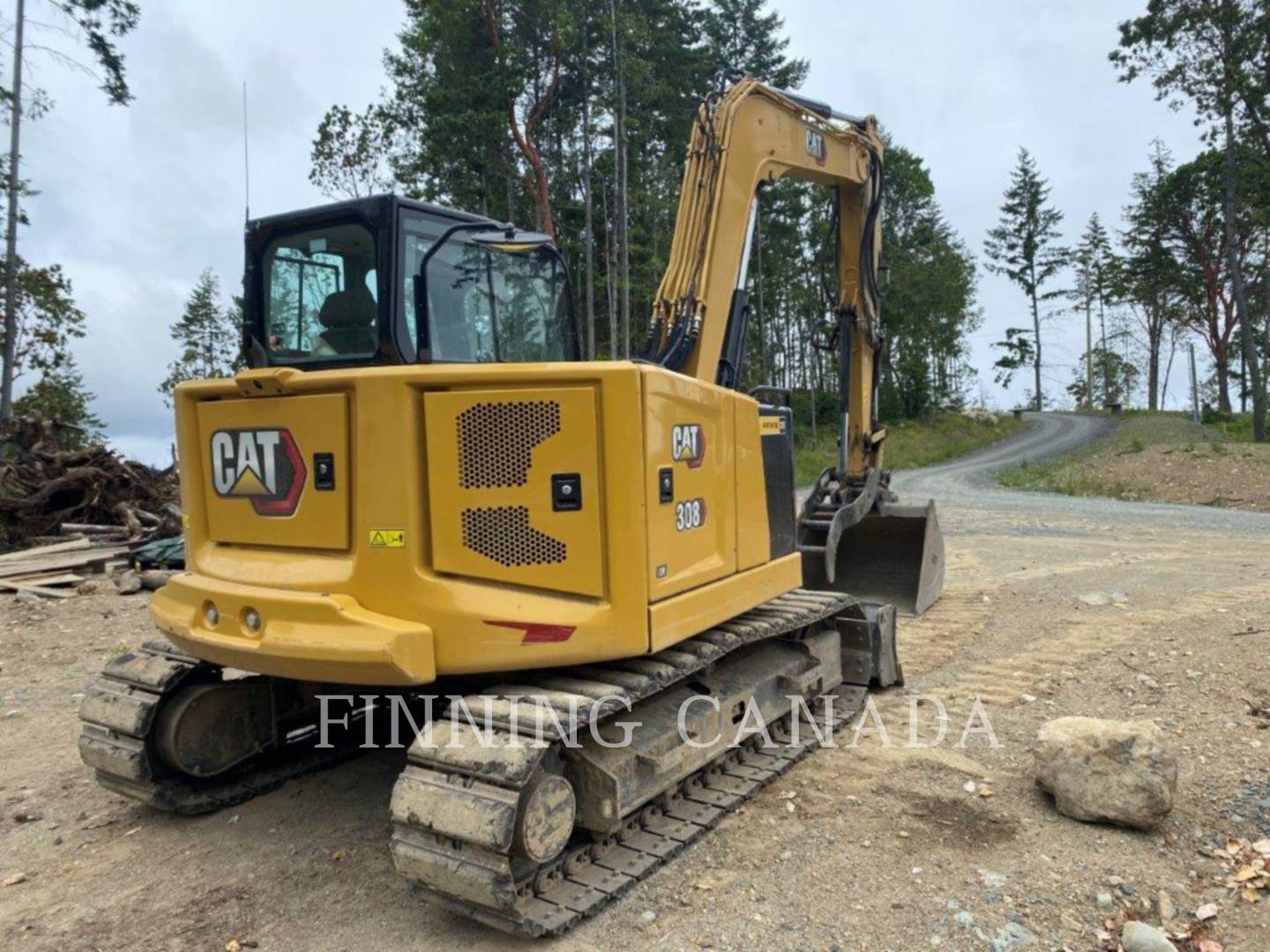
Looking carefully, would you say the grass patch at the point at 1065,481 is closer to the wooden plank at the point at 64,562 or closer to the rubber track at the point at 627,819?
the rubber track at the point at 627,819

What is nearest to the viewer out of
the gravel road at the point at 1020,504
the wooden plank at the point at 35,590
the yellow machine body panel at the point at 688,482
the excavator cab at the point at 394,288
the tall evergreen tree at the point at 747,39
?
the yellow machine body panel at the point at 688,482

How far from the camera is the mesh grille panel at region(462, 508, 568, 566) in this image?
3.44 m

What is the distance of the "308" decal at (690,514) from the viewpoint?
3.80m

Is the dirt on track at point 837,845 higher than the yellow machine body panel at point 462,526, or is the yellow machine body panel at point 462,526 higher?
the yellow machine body panel at point 462,526

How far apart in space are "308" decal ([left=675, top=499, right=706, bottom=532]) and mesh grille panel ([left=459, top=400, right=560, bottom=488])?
2.27 ft

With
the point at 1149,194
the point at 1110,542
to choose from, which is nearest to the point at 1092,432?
the point at 1149,194

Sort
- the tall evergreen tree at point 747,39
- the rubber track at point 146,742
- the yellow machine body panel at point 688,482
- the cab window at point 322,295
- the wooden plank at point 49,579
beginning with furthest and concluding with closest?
the tall evergreen tree at point 747,39 < the wooden plank at point 49,579 < the rubber track at point 146,742 < the cab window at point 322,295 < the yellow machine body panel at point 688,482

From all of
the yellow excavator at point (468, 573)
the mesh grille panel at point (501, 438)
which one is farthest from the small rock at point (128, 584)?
the mesh grille panel at point (501, 438)

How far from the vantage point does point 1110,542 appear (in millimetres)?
11492

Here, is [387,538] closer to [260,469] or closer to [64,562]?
[260,469]

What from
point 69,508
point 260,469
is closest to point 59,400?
point 69,508

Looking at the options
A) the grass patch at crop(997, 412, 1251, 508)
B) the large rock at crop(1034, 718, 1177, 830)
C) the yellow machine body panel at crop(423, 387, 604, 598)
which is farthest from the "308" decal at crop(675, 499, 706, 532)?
the grass patch at crop(997, 412, 1251, 508)

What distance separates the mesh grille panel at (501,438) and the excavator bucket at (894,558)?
469 centimetres

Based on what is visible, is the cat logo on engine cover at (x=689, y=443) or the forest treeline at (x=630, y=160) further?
the forest treeline at (x=630, y=160)
